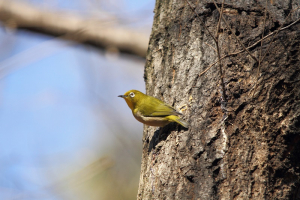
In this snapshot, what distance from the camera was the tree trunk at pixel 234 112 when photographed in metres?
2.80

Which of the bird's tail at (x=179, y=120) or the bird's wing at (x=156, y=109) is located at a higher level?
the bird's wing at (x=156, y=109)

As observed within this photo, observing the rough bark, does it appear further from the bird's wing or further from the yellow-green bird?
the bird's wing

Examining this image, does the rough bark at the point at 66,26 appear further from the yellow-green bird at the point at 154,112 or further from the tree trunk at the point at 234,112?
the tree trunk at the point at 234,112

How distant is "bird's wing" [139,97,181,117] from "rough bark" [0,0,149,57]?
3.13 metres

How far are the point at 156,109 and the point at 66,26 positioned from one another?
424 centimetres

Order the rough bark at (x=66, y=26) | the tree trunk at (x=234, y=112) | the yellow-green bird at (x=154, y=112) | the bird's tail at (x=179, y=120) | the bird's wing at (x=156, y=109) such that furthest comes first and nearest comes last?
the rough bark at (x=66, y=26), the bird's wing at (x=156, y=109), the yellow-green bird at (x=154, y=112), the bird's tail at (x=179, y=120), the tree trunk at (x=234, y=112)

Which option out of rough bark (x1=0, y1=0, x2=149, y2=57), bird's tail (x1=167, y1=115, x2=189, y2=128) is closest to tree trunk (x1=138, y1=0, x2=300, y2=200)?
bird's tail (x1=167, y1=115, x2=189, y2=128)

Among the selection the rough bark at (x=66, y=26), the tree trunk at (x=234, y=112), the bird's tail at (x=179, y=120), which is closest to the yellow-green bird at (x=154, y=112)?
the bird's tail at (x=179, y=120)

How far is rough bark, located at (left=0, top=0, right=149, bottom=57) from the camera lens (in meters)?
7.00

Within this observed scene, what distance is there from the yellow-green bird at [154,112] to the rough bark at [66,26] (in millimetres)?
2902

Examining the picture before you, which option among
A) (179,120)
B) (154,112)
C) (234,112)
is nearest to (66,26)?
(154,112)

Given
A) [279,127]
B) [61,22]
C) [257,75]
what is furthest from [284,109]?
[61,22]

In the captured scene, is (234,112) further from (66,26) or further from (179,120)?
(66,26)

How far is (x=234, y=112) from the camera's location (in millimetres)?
3025
